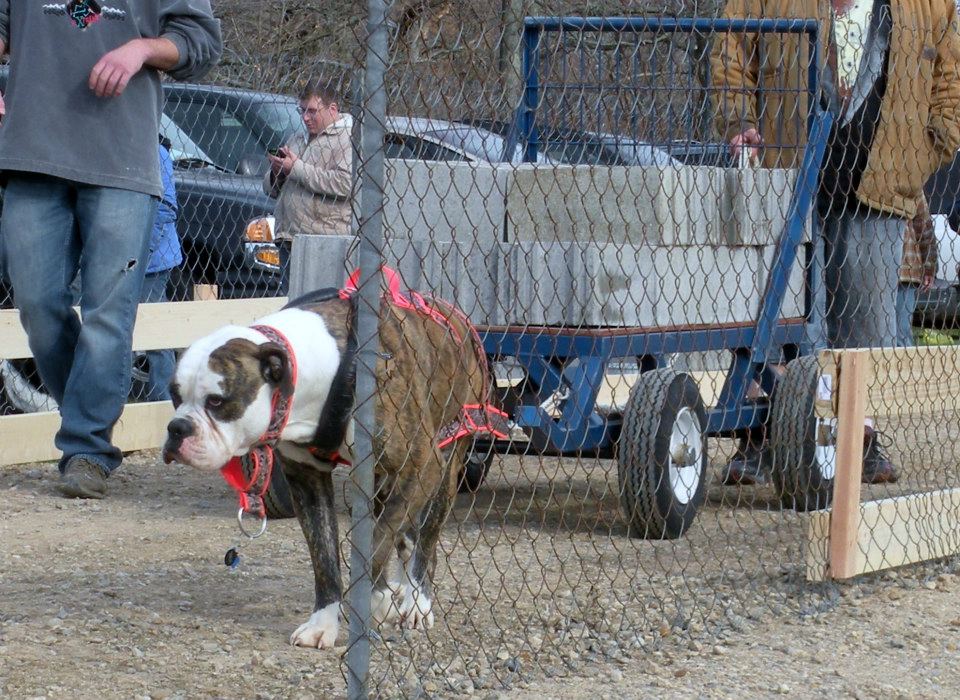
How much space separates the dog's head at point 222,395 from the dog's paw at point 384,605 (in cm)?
56

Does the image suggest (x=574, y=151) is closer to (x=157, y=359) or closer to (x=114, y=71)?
(x=114, y=71)

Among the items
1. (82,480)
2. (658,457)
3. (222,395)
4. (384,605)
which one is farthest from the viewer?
(82,480)

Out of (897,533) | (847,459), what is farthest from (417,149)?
(897,533)

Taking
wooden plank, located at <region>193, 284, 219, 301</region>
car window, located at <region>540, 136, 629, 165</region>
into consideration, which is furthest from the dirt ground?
wooden plank, located at <region>193, 284, 219, 301</region>

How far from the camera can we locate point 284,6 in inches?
433

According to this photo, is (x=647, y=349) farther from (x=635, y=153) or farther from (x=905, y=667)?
(x=905, y=667)

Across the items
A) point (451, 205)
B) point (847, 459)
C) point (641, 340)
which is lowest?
point (847, 459)

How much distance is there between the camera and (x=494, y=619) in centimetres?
394

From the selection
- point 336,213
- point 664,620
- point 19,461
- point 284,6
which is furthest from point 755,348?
point 284,6

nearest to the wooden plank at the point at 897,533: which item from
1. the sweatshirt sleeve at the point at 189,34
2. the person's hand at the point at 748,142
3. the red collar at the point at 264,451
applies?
the person's hand at the point at 748,142

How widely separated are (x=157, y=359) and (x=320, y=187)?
1.20 metres

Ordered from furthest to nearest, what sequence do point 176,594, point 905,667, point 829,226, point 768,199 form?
1. point 829,226
2. point 768,199
3. point 176,594
4. point 905,667

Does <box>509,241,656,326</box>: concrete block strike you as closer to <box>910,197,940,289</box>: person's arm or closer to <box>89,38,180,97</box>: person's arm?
<box>89,38,180,97</box>: person's arm

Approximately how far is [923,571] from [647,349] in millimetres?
1186
